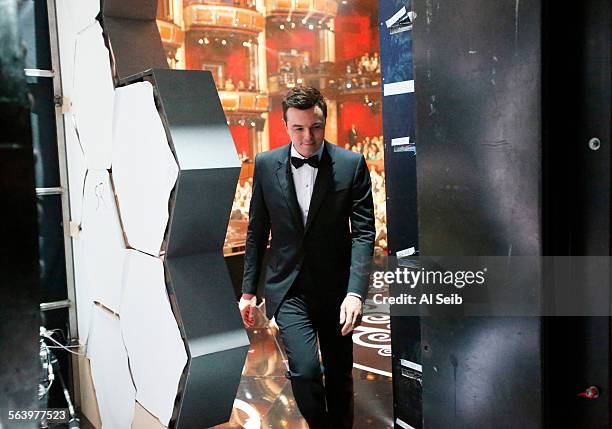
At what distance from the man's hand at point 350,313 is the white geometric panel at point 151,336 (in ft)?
1.99

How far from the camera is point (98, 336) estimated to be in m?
3.06

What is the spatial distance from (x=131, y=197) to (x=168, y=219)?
398 mm

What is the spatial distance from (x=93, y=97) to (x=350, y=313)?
154cm

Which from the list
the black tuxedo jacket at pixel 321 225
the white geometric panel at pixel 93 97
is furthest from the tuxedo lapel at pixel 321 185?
the white geometric panel at pixel 93 97

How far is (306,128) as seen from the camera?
250cm

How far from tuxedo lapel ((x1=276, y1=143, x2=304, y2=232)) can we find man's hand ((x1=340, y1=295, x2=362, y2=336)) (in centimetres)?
36

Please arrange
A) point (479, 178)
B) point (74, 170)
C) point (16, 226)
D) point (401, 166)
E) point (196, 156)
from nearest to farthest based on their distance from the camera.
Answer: point (16, 226) < point (479, 178) < point (196, 156) < point (401, 166) < point (74, 170)

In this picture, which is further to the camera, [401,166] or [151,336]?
[401,166]

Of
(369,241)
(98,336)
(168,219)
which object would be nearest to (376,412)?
(369,241)

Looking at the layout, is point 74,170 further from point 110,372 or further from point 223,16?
point 223,16

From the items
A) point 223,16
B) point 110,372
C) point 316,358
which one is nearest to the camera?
point 316,358

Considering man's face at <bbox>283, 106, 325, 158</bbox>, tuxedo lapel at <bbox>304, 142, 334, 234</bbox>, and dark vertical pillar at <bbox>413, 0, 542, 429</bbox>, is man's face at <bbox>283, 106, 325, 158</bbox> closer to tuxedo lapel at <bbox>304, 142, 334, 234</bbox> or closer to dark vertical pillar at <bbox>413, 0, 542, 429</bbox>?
tuxedo lapel at <bbox>304, 142, 334, 234</bbox>

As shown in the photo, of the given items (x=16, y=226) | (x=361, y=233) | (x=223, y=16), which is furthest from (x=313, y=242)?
(x=223, y=16)

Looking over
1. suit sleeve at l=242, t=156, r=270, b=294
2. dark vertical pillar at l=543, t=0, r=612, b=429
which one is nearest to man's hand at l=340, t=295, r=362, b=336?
suit sleeve at l=242, t=156, r=270, b=294
